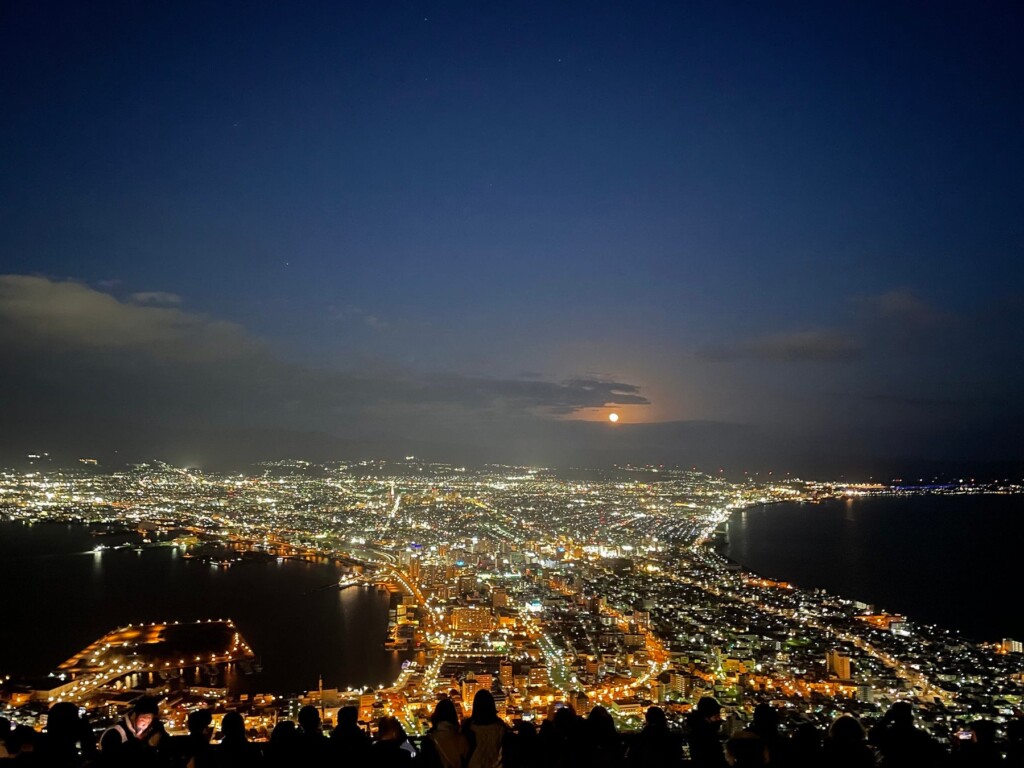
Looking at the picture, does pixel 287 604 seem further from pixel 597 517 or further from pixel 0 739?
pixel 597 517

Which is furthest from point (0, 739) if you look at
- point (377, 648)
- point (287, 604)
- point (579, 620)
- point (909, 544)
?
point (909, 544)

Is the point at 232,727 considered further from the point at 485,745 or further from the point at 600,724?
the point at 600,724

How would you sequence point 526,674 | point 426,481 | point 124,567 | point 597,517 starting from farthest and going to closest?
point 426,481
point 597,517
point 124,567
point 526,674

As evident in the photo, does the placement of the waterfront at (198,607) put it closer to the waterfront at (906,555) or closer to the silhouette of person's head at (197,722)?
the silhouette of person's head at (197,722)

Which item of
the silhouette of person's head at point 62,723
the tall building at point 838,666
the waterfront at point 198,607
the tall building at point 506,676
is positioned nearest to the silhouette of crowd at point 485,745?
the silhouette of person's head at point 62,723

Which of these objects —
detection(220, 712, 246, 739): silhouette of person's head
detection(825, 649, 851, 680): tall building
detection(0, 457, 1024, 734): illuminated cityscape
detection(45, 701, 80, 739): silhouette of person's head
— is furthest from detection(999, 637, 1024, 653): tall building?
detection(45, 701, 80, 739): silhouette of person's head
